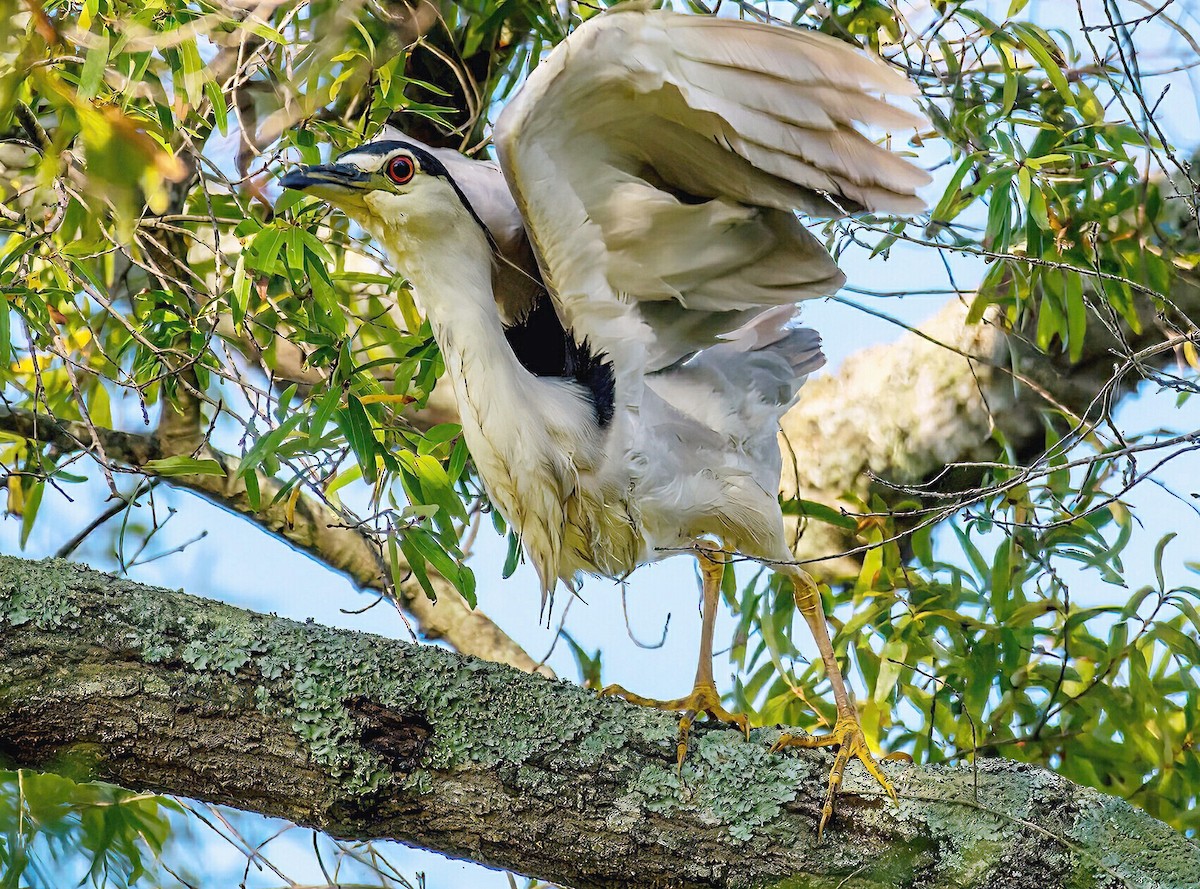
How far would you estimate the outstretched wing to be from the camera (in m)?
1.70

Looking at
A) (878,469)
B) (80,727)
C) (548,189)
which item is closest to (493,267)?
(548,189)

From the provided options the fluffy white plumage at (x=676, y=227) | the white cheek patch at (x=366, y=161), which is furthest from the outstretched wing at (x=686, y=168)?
the white cheek patch at (x=366, y=161)

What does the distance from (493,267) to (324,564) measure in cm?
97

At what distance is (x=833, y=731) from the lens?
1.97 meters

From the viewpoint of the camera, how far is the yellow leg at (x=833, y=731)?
1587mm

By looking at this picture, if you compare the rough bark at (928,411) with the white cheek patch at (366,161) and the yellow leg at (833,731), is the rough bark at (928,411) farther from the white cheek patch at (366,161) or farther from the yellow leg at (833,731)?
the white cheek patch at (366,161)

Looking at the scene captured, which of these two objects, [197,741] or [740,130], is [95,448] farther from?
[740,130]

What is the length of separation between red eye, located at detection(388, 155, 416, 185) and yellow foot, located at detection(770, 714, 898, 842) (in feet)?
3.34

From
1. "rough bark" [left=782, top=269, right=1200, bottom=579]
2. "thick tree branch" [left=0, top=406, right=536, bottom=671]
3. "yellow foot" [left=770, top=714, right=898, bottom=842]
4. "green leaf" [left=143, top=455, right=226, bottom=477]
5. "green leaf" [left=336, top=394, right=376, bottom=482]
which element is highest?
"rough bark" [left=782, top=269, right=1200, bottom=579]

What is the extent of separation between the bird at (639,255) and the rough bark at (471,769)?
2.7 inches

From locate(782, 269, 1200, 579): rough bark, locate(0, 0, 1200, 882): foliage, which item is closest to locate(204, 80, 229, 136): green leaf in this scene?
locate(0, 0, 1200, 882): foliage

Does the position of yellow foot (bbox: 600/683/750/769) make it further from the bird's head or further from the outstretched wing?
the bird's head

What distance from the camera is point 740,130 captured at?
1.74 meters

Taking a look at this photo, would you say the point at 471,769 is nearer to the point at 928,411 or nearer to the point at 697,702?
the point at 697,702
